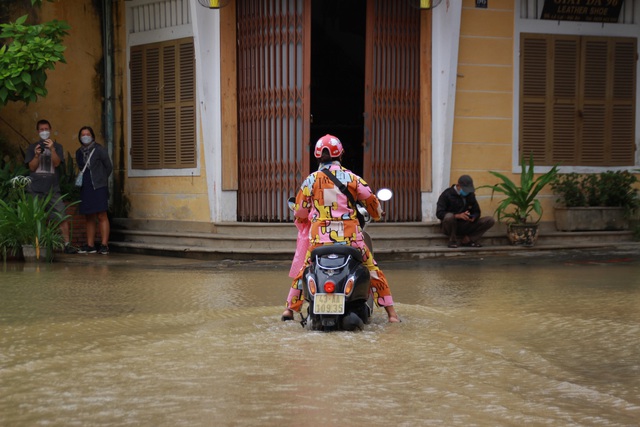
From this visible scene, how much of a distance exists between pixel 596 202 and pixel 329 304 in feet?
25.9

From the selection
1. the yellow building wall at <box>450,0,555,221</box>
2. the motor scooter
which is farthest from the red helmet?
the yellow building wall at <box>450,0,555,221</box>

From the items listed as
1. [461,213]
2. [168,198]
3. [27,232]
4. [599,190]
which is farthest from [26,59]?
[599,190]

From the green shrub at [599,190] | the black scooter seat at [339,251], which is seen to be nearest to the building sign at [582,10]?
the green shrub at [599,190]

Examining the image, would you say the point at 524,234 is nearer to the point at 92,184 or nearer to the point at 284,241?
the point at 284,241

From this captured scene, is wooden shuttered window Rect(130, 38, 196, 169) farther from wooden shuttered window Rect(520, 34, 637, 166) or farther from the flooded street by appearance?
wooden shuttered window Rect(520, 34, 637, 166)

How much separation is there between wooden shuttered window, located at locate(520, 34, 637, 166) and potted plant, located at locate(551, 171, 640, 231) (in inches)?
17.0

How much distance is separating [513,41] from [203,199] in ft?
16.1

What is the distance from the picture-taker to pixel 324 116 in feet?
54.2

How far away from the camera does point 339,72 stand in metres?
16.3

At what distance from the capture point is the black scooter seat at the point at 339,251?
7480 millimetres

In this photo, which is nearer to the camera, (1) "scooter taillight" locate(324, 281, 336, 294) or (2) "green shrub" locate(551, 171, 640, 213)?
(1) "scooter taillight" locate(324, 281, 336, 294)

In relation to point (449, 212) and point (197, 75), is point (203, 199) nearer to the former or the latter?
point (197, 75)

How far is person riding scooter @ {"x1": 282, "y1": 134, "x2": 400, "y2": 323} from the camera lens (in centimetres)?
775

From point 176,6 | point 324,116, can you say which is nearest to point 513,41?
point 324,116
